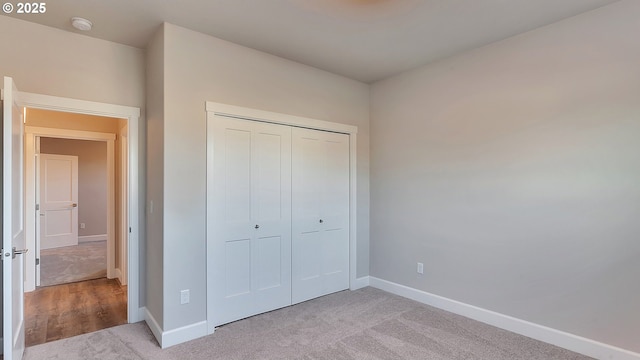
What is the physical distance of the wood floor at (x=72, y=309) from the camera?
Answer: 284cm

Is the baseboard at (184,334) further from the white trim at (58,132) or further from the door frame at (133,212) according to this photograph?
the white trim at (58,132)

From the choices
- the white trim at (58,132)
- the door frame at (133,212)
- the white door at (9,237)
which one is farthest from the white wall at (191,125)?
the white trim at (58,132)

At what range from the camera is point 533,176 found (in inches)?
107

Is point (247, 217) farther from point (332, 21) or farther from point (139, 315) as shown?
point (332, 21)

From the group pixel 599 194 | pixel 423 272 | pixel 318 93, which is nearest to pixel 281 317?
pixel 423 272

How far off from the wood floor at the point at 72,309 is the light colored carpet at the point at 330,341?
0.84ft

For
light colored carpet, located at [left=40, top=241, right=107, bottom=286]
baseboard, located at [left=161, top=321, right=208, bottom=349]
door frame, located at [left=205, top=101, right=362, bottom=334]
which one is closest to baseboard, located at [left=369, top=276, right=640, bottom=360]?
door frame, located at [left=205, top=101, right=362, bottom=334]

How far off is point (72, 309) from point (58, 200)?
4583 millimetres

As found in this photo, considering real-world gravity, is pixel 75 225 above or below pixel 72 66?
below

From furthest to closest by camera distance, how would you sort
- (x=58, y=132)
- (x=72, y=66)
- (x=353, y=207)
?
(x=353, y=207) < (x=58, y=132) < (x=72, y=66)

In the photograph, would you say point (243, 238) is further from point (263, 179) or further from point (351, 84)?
point (351, 84)

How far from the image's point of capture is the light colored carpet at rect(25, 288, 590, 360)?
2.43m

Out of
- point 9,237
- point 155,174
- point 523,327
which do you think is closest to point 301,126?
point 155,174

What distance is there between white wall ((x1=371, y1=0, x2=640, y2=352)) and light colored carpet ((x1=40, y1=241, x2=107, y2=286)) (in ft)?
14.8
